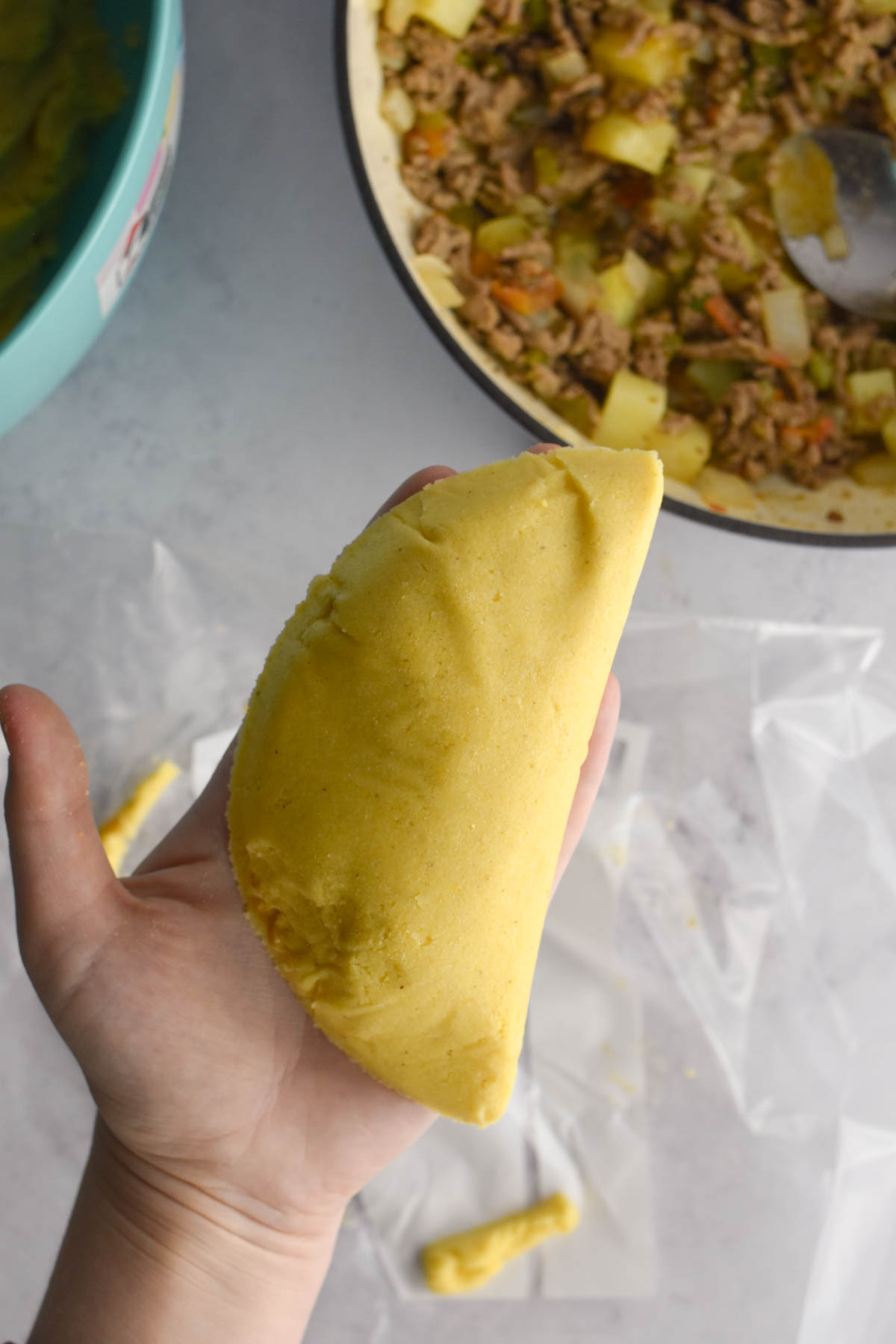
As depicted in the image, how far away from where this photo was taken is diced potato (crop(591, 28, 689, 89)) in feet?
4.17

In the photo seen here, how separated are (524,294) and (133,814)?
793mm

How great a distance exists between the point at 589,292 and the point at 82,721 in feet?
2.71

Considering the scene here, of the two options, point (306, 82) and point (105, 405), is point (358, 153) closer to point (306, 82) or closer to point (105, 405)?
point (306, 82)

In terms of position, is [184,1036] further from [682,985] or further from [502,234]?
[502,234]

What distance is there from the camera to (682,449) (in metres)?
1.32

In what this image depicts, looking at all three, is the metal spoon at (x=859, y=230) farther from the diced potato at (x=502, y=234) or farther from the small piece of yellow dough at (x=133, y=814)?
the small piece of yellow dough at (x=133, y=814)

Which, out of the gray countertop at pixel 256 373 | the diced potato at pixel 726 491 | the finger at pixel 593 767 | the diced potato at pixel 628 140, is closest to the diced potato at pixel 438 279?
the gray countertop at pixel 256 373

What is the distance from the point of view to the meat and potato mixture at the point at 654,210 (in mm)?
1278

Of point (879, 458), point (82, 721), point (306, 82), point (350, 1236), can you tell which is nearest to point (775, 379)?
point (879, 458)

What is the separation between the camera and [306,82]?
136cm

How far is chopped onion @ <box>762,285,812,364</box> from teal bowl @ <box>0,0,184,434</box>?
0.71 meters

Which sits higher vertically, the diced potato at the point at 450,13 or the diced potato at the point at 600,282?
the diced potato at the point at 450,13

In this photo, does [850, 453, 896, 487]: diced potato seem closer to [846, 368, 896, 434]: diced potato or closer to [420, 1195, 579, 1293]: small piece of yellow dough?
[846, 368, 896, 434]: diced potato

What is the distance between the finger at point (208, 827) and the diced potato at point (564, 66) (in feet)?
1.72
